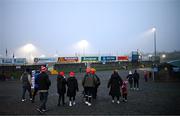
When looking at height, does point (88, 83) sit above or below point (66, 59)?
below

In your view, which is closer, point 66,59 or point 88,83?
point 88,83

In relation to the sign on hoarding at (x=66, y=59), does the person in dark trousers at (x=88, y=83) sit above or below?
below

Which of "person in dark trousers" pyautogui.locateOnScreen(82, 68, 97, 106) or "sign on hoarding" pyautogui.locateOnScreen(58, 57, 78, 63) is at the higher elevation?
"sign on hoarding" pyautogui.locateOnScreen(58, 57, 78, 63)

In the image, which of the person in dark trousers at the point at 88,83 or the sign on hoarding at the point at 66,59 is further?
the sign on hoarding at the point at 66,59

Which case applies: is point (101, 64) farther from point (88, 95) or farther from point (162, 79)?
point (88, 95)

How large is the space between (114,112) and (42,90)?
3.44m

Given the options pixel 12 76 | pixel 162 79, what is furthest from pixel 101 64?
pixel 162 79

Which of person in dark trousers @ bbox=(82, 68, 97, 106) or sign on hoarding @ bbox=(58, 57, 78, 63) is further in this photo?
sign on hoarding @ bbox=(58, 57, 78, 63)

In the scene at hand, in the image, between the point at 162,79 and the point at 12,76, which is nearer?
the point at 162,79

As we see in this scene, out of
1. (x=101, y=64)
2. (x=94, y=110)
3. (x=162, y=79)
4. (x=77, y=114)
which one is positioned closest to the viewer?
(x=77, y=114)

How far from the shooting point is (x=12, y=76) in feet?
123

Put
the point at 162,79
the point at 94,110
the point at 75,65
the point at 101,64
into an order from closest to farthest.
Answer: the point at 94,110
the point at 162,79
the point at 75,65
the point at 101,64

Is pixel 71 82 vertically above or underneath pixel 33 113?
above

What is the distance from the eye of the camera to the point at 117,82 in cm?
1180
